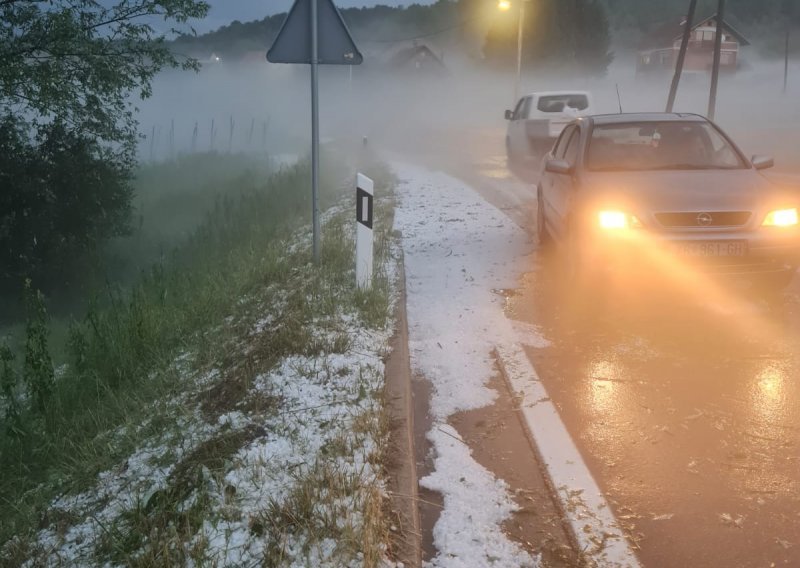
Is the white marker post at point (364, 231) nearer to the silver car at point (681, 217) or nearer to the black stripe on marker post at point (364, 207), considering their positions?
the black stripe on marker post at point (364, 207)

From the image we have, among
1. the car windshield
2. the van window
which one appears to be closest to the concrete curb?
the car windshield

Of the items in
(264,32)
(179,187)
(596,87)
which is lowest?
(179,187)

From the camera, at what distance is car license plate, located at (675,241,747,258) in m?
5.93

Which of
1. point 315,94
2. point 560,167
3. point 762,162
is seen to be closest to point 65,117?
point 315,94

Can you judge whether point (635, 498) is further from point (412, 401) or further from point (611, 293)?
point (611, 293)

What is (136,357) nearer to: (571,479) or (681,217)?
(571,479)

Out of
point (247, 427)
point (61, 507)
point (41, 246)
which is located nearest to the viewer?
point (61, 507)

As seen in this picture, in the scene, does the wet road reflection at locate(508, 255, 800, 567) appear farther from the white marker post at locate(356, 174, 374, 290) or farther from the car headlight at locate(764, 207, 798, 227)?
the white marker post at locate(356, 174, 374, 290)

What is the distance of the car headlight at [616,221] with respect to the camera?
609 centimetres

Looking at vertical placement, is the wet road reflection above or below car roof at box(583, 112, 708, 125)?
below

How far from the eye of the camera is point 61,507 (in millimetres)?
3703

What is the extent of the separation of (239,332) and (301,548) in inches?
135

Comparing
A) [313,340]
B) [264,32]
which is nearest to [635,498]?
[313,340]

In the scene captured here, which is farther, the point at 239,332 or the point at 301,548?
the point at 239,332
